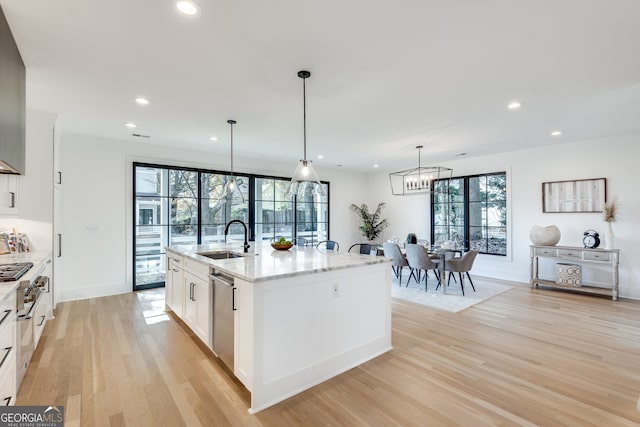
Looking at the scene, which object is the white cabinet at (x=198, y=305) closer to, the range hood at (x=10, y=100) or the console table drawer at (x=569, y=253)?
the range hood at (x=10, y=100)

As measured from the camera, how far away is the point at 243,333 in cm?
221

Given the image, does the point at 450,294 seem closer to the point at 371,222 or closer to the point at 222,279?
the point at 371,222

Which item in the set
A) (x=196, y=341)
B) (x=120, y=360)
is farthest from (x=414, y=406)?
(x=120, y=360)

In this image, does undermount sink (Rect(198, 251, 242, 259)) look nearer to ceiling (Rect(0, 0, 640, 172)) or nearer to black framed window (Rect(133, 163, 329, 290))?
black framed window (Rect(133, 163, 329, 290))

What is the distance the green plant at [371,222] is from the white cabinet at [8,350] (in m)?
7.32

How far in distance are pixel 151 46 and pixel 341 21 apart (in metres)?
1.46

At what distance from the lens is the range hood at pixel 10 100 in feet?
6.46

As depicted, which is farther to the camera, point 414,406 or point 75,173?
point 75,173

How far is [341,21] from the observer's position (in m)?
1.99

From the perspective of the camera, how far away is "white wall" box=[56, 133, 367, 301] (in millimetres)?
4660

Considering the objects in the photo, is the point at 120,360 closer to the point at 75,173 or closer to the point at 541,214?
the point at 75,173

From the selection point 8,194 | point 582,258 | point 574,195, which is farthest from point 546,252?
point 8,194

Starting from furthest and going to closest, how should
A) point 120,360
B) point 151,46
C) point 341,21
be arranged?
point 120,360 < point 151,46 < point 341,21

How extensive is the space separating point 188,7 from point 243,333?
220 cm
